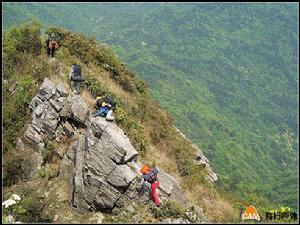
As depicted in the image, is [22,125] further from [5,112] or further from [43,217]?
[43,217]

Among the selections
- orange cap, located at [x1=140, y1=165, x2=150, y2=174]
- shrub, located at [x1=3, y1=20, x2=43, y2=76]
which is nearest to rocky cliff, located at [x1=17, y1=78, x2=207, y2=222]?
orange cap, located at [x1=140, y1=165, x2=150, y2=174]

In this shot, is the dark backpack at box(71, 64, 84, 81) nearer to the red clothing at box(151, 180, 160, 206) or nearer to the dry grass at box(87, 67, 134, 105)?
the dry grass at box(87, 67, 134, 105)

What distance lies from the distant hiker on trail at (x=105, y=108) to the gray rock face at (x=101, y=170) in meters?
0.71

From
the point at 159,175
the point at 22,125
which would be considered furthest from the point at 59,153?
the point at 159,175

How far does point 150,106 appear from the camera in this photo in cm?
2756

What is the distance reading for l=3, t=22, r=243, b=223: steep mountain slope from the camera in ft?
57.4

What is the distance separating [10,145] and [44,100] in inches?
110

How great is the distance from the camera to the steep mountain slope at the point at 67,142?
1750 cm

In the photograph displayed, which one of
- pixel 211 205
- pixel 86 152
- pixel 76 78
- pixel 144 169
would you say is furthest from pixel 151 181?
pixel 76 78

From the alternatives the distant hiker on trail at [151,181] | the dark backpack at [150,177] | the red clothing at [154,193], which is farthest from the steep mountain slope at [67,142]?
the dark backpack at [150,177]

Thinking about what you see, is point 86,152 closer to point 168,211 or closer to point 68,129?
point 68,129

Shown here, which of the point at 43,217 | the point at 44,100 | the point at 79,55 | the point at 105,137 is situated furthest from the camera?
the point at 79,55

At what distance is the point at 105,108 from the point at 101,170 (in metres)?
3.48

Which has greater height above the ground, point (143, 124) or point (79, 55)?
point (79, 55)
